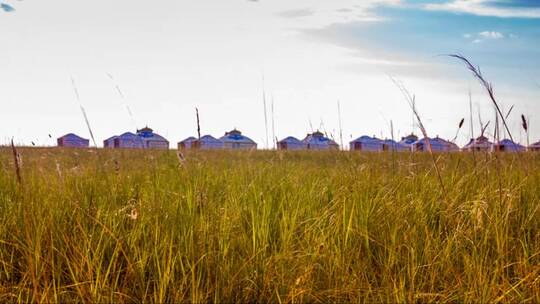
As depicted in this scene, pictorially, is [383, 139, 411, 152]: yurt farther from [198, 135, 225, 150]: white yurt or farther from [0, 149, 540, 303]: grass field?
[198, 135, 225, 150]: white yurt

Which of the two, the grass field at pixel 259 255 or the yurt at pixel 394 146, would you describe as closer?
the grass field at pixel 259 255

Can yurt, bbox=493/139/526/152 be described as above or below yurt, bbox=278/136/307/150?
below

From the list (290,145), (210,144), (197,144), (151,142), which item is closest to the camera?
(197,144)

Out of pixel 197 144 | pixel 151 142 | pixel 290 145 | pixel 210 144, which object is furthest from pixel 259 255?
pixel 290 145

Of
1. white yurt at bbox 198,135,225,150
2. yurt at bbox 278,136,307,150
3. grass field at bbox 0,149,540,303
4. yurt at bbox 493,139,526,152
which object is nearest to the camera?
grass field at bbox 0,149,540,303

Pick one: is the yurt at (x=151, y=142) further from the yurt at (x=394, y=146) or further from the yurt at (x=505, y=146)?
the yurt at (x=505, y=146)

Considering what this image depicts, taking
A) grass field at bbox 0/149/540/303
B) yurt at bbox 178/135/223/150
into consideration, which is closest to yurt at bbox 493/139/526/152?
grass field at bbox 0/149/540/303

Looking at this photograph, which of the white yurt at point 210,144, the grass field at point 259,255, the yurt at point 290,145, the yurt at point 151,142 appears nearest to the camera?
the grass field at point 259,255

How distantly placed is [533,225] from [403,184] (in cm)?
115

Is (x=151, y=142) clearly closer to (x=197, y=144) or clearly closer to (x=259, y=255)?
(x=197, y=144)

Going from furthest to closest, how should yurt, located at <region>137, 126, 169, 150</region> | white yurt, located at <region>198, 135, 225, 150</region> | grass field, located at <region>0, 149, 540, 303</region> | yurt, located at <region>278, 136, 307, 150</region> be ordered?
yurt, located at <region>278, 136, 307, 150</region> → white yurt, located at <region>198, 135, 225, 150</region> → yurt, located at <region>137, 126, 169, 150</region> → grass field, located at <region>0, 149, 540, 303</region>

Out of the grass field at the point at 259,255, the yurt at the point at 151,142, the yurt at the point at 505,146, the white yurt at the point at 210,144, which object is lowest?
the grass field at the point at 259,255

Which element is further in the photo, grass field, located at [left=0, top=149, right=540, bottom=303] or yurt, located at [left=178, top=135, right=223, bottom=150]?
yurt, located at [left=178, top=135, right=223, bottom=150]

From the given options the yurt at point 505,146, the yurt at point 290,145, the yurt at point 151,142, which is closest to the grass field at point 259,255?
the yurt at point 505,146
